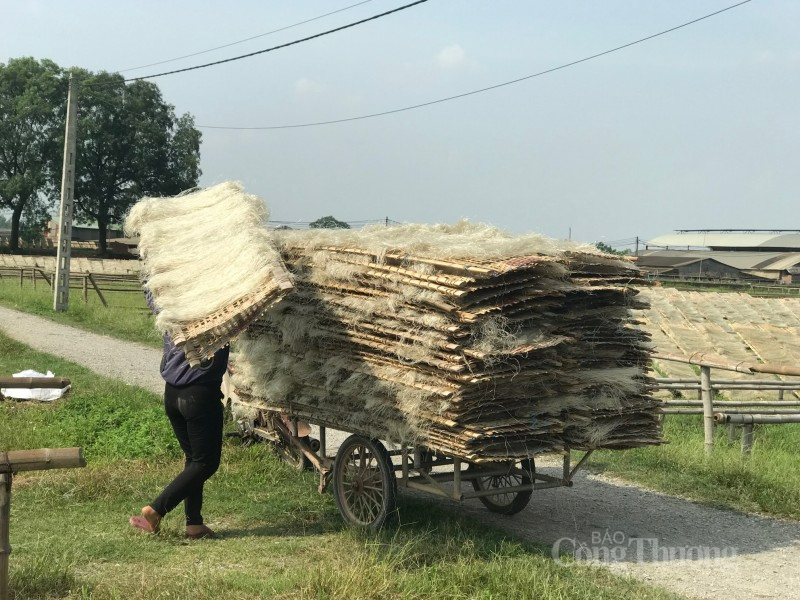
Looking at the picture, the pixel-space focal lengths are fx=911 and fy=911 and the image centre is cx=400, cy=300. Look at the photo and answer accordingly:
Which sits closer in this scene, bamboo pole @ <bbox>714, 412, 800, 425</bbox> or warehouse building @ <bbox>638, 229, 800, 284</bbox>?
bamboo pole @ <bbox>714, 412, 800, 425</bbox>

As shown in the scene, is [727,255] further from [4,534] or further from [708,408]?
[4,534]

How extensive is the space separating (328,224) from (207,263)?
177cm

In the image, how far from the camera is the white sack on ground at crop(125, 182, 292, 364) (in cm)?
542

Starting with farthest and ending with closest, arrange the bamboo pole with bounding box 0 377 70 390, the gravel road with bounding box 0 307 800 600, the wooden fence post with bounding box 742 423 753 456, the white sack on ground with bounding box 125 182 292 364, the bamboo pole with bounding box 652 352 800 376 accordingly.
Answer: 1. the wooden fence post with bounding box 742 423 753 456
2. the bamboo pole with bounding box 652 352 800 376
3. the bamboo pole with bounding box 0 377 70 390
4. the gravel road with bounding box 0 307 800 600
5. the white sack on ground with bounding box 125 182 292 364

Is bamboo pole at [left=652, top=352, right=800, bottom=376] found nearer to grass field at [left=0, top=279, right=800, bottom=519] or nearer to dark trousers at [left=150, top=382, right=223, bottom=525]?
grass field at [left=0, top=279, right=800, bottom=519]

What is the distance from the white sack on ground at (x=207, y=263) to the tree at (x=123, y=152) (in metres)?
54.7

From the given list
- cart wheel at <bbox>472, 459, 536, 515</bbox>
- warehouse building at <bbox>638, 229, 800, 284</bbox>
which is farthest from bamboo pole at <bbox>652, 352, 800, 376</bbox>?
warehouse building at <bbox>638, 229, 800, 284</bbox>

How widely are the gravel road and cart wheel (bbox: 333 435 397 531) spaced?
1.05 meters

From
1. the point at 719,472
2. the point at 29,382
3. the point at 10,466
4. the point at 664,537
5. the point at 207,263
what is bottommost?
the point at 664,537

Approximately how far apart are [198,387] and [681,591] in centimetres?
328

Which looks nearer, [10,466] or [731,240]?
[10,466]

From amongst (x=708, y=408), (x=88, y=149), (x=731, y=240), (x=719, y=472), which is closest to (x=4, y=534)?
(x=719, y=472)

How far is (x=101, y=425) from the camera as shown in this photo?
9.72 meters

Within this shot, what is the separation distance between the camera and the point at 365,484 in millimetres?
6465
